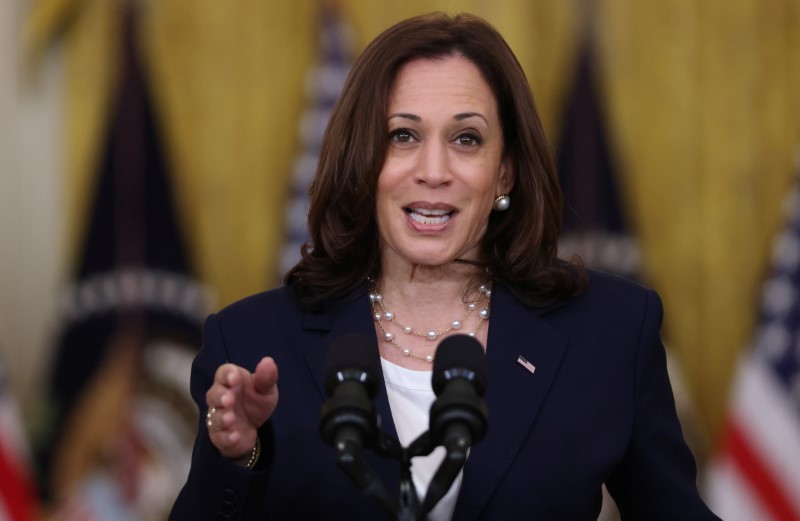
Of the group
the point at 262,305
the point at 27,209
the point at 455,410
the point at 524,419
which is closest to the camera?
the point at 455,410

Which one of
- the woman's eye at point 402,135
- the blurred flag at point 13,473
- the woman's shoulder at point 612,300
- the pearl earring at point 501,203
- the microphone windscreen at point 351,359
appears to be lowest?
the blurred flag at point 13,473

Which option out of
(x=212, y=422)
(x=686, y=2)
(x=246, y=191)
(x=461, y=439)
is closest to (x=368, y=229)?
(x=212, y=422)

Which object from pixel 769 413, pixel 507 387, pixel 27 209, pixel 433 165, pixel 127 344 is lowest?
pixel 127 344

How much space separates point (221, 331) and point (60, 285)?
1824 millimetres

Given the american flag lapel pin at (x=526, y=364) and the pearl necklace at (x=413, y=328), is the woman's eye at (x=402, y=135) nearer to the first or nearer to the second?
the pearl necklace at (x=413, y=328)

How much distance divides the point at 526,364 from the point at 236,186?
1908mm

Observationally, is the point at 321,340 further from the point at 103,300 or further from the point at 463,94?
the point at 103,300

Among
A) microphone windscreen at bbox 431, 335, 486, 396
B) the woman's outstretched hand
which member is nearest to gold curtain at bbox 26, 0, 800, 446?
the woman's outstretched hand

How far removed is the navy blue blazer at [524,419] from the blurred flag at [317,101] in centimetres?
156

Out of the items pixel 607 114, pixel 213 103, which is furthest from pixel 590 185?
pixel 213 103

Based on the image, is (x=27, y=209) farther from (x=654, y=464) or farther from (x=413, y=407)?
(x=654, y=464)

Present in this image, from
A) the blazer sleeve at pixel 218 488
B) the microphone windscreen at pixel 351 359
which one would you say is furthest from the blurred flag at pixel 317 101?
the microphone windscreen at pixel 351 359

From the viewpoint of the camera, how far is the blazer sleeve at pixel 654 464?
77.2 inches

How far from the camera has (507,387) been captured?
198cm
